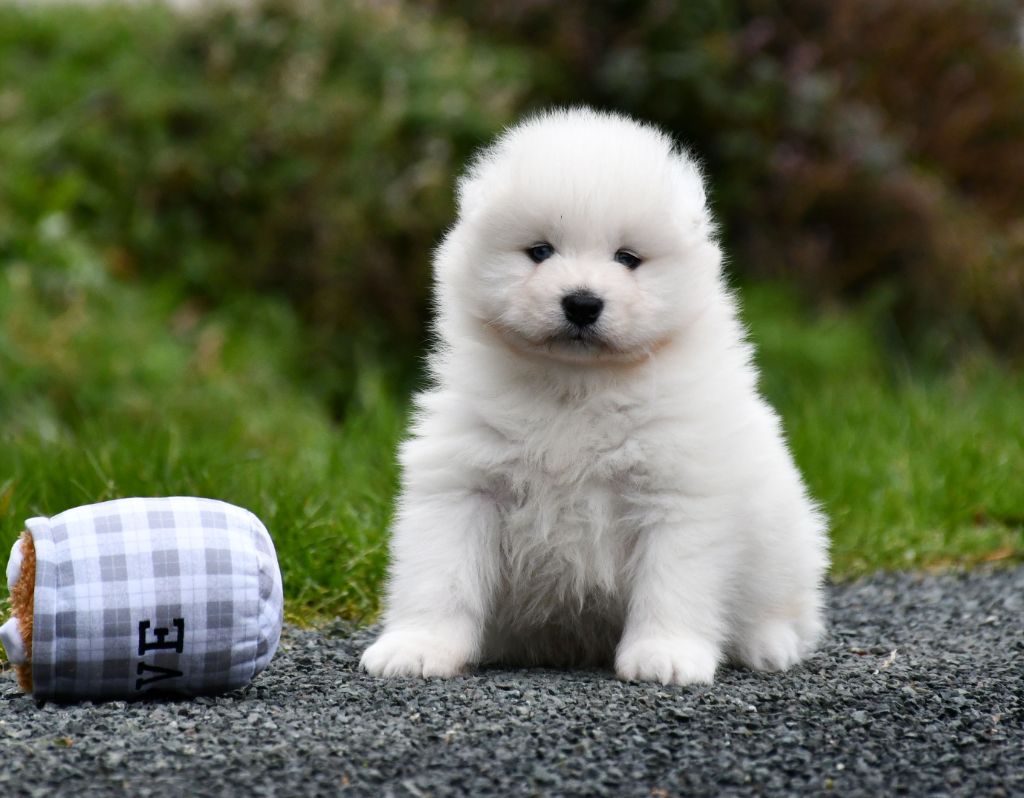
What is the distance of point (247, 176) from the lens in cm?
884

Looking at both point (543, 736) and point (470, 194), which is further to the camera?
point (470, 194)

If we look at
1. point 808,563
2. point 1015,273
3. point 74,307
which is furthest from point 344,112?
point 808,563

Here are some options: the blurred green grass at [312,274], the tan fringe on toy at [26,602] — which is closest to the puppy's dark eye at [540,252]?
the tan fringe on toy at [26,602]

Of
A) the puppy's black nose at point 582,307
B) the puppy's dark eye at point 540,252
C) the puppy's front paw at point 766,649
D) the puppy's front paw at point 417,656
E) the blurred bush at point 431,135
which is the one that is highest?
the blurred bush at point 431,135

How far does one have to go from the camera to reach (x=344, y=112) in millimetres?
9125

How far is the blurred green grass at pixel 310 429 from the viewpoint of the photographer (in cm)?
503

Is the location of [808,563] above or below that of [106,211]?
below

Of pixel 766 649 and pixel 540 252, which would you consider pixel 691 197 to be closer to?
pixel 540 252

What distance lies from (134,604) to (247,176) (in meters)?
5.86

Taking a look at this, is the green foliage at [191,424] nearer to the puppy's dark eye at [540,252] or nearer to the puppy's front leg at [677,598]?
the puppy's front leg at [677,598]

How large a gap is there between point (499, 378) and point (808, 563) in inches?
40.5

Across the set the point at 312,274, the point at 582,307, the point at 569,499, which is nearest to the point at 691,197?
the point at 582,307

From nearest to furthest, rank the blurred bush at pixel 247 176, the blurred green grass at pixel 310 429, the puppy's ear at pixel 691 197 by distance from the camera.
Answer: the puppy's ear at pixel 691 197, the blurred green grass at pixel 310 429, the blurred bush at pixel 247 176

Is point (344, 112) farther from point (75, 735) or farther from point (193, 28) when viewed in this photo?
point (75, 735)
